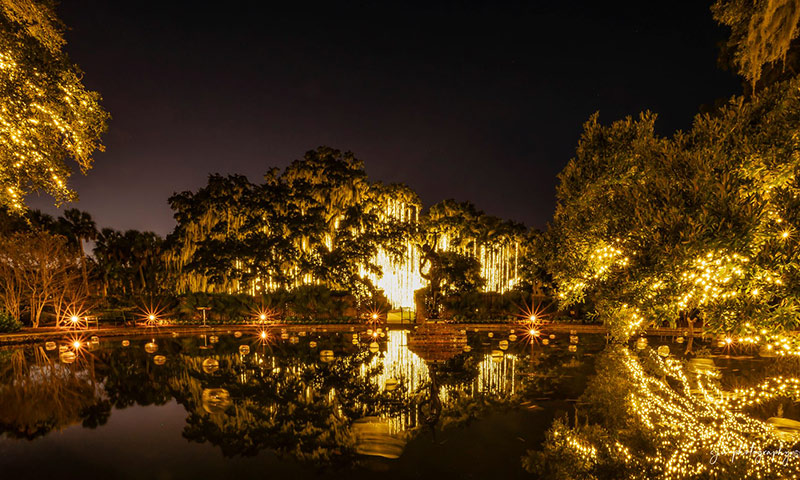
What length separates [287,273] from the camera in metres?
24.5

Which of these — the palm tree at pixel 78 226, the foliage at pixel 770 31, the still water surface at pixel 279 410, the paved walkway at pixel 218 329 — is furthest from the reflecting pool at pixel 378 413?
the palm tree at pixel 78 226

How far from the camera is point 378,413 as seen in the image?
25.9 ft

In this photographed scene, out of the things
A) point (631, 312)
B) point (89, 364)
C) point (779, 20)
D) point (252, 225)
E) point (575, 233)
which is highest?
point (779, 20)

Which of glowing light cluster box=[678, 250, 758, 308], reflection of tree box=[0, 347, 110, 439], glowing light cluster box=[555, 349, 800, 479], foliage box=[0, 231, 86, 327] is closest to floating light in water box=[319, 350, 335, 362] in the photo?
reflection of tree box=[0, 347, 110, 439]

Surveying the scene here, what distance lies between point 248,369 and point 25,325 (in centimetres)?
1671

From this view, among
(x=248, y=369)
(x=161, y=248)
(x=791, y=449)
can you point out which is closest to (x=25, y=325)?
(x=161, y=248)

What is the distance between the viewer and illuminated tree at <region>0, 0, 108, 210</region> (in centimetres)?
834

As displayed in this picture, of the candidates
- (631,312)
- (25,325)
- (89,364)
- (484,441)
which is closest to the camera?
(484,441)

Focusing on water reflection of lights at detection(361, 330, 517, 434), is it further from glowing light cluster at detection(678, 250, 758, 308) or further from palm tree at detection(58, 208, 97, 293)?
palm tree at detection(58, 208, 97, 293)

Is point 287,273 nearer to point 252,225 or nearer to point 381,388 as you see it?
point 252,225

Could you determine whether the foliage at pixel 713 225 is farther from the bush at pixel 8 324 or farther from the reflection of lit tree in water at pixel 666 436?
the bush at pixel 8 324

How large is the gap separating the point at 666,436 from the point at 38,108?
1343 cm

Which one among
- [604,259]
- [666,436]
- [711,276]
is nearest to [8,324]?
[604,259]

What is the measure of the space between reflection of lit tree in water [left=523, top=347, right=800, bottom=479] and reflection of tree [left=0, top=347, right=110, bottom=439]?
26.8 ft
